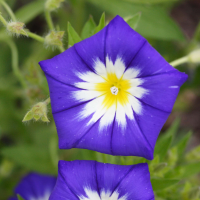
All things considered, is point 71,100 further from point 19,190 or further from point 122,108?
point 19,190

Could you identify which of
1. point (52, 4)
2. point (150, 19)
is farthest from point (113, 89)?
point (150, 19)

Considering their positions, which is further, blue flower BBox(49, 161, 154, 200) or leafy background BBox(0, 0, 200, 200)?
leafy background BBox(0, 0, 200, 200)

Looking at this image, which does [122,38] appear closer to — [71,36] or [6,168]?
[71,36]

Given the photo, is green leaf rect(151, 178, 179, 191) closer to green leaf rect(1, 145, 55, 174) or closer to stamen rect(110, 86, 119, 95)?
stamen rect(110, 86, 119, 95)

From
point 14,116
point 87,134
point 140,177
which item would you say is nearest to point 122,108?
point 87,134

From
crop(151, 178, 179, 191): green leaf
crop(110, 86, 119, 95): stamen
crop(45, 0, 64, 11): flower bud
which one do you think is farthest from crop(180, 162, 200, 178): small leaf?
crop(45, 0, 64, 11): flower bud

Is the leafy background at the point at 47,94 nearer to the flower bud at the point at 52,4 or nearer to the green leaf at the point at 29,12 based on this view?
the green leaf at the point at 29,12
